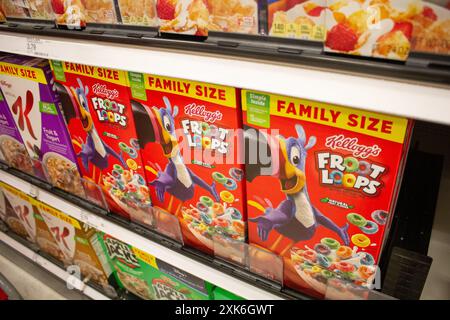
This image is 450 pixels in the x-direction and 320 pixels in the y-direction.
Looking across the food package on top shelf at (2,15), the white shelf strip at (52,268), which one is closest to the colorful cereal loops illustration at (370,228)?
the food package on top shelf at (2,15)

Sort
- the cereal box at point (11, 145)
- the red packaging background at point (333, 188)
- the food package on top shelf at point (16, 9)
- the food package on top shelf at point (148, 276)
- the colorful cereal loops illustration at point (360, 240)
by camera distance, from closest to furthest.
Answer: the red packaging background at point (333, 188)
the colorful cereal loops illustration at point (360, 240)
the food package on top shelf at point (16, 9)
the food package on top shelf at point (148, 276)
the cereal box at point (11, 145)

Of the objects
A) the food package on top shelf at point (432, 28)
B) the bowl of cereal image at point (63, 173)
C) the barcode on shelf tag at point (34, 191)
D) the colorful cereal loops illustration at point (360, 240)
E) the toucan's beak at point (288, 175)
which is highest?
the food package on top shelf at point (432, 28)

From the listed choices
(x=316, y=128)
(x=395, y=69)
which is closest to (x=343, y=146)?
(x=316, y=128)

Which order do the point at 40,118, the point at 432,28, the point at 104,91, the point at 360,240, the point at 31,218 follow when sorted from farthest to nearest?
1. the point at 31,218
2. the point at 40,118
3. the point at 104,91
4. the point at 360,240
5. the point at 432,28

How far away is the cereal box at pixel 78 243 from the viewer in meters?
1.39

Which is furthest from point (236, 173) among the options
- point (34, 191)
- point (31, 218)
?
point (31, 218)

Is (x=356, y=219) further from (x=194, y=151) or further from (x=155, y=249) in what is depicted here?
(x=155, y=249)

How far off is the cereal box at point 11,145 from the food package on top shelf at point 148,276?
1.45ft

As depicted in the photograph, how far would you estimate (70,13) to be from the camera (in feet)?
2.79

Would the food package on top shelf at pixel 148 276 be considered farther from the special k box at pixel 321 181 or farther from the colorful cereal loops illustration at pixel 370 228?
the colorful cereal loops illustration at pixel 370 228

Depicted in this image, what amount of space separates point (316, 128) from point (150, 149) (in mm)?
479

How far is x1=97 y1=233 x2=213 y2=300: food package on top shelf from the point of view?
3.71 ft

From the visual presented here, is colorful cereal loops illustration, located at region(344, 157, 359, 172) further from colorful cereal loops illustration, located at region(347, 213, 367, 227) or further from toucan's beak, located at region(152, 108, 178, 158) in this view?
toucan's beak, located at region(152, 108, 178, 158)

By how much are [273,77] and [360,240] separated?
0.39 m
